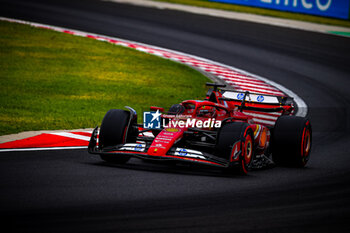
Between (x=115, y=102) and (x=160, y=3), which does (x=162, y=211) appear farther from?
(x=160, y=3)

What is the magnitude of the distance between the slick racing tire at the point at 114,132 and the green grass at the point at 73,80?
2.83 m

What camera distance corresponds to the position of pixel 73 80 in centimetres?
1884

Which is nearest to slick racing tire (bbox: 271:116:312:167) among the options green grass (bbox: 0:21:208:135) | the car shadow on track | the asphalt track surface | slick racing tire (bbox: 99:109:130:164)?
the asphalt track surface

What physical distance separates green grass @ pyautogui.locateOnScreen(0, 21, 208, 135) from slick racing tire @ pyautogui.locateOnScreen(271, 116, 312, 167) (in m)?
4.46

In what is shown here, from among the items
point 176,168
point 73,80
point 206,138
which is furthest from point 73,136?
point 73,80

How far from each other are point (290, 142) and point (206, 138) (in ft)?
4.88

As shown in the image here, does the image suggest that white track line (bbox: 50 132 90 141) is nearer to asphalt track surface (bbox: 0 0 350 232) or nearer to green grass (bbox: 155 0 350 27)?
asphalt track surface (bbox: 0 0 350 232)

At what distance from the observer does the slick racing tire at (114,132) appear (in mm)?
10719

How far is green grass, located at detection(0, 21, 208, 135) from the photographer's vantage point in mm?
14664

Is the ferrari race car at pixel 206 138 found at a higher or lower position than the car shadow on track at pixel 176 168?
higher

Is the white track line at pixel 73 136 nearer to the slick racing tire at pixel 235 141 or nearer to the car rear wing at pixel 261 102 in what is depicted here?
the car rear wing at pixel 261 102

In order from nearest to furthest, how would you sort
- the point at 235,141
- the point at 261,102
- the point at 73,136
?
the point at 235,141 < the point at 261,102 < the point at 73,136

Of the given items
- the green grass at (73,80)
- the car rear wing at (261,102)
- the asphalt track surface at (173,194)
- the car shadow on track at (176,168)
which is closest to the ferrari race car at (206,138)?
the car shadow on track at (176,168)

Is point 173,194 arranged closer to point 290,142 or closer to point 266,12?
point 290,142
